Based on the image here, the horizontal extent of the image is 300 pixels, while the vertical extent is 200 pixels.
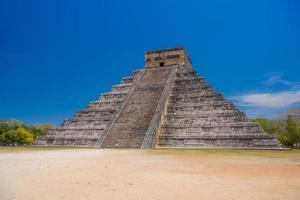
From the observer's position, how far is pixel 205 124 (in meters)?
21.2

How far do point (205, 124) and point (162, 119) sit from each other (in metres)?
3.31

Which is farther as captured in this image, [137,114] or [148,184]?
Result: [137,114]

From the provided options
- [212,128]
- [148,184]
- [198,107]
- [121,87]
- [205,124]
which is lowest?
[148,184]

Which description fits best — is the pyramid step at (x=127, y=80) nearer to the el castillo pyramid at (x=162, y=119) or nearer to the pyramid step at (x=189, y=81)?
the el castillo pyramid at (x=162, y=119)

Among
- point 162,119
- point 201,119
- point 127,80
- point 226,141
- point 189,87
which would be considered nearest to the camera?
point 226,141

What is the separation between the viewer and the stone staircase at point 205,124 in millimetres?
19422

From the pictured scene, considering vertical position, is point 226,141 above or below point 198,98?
below

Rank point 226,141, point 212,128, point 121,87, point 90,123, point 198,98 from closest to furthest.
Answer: point 226,141, point 212,128, point 198,98, point 90,123, point 121,87

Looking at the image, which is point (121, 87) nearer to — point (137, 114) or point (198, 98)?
point (137, 114)

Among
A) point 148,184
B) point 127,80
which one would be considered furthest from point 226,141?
point 148,184

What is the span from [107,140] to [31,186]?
15204mm

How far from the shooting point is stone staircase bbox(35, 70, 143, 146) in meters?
23.5

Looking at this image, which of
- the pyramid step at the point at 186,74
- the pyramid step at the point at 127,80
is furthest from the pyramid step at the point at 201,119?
the pyramid step at the point at 127,80

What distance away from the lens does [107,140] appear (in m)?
21.7
